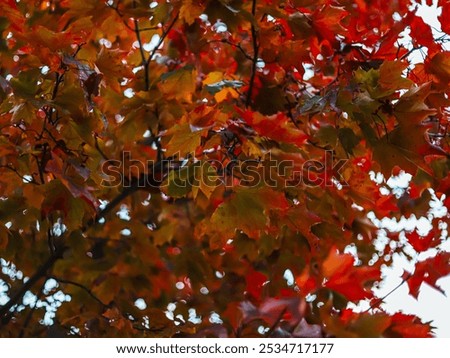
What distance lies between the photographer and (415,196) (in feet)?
12.6

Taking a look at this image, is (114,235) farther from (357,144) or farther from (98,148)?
(357,144)

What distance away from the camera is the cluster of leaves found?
77.3 inches

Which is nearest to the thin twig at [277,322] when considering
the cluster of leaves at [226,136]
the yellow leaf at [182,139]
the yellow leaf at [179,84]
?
the cluster of leaves at [226,136]

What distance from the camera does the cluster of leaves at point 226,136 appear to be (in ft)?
6.44

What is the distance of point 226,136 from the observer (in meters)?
2.13

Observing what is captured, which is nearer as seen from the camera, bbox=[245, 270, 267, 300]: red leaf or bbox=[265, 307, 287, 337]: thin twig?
bbox=[265, 307, 287, 337]: thin twig

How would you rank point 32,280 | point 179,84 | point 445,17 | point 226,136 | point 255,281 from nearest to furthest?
1. point 226,136
2. point 179,84
3. point 445,17
4. point 32,280
5. point 255,281

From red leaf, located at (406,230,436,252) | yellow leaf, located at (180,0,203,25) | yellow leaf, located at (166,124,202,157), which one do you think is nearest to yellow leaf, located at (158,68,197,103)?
yellow leaf, located at (180,0,203,25)

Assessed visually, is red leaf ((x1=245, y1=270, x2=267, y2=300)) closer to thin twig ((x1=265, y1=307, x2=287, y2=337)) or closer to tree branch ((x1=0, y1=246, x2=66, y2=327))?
tree branch ((x1=0, y1=246, x2=66, y2=327))

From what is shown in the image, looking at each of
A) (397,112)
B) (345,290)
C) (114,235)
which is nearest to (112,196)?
(114,235)

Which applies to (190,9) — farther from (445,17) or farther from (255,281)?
(255,281)

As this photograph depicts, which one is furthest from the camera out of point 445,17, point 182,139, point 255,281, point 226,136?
point 255,281

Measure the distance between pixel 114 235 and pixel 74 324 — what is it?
685mm

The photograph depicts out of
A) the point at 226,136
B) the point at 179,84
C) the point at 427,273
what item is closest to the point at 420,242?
the point at 427,273
